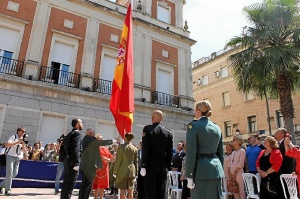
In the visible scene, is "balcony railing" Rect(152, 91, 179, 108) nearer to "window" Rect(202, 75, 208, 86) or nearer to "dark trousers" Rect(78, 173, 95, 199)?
"dark trousers" Rect(78, 173, 95, 199)

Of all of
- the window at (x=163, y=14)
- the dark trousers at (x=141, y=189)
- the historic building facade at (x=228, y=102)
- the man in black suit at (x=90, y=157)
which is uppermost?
the window at (x=163, y=14)

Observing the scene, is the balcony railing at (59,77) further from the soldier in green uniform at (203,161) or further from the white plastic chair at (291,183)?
the soldier in green uniform at (203,161)

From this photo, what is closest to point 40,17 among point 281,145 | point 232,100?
point 281,145

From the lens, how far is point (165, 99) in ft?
54.4

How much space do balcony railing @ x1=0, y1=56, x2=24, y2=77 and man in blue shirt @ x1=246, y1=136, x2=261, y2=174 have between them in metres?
10.7

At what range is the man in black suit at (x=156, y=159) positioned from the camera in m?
4.22

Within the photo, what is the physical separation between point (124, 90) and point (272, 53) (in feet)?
23.2

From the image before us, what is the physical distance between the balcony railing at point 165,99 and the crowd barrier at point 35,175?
802cm

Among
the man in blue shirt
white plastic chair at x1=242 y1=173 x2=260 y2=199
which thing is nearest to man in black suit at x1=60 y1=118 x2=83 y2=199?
white plastic chair at x1=242 y1=173 x2=260 y2=199

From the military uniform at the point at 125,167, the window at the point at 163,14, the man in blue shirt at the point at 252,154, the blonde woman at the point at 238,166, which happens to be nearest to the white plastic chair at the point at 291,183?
the blonde woman at the point at 238,166

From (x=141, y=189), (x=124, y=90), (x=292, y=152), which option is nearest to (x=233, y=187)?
(x=292, y=152)

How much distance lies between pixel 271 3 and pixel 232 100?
14.8 m

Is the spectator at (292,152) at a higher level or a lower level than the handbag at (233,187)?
higher

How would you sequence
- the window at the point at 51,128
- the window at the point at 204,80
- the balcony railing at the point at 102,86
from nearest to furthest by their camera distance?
the window at the point at 51,128, the balcony railing at the point at 102,86, the window at the point at 204,80
